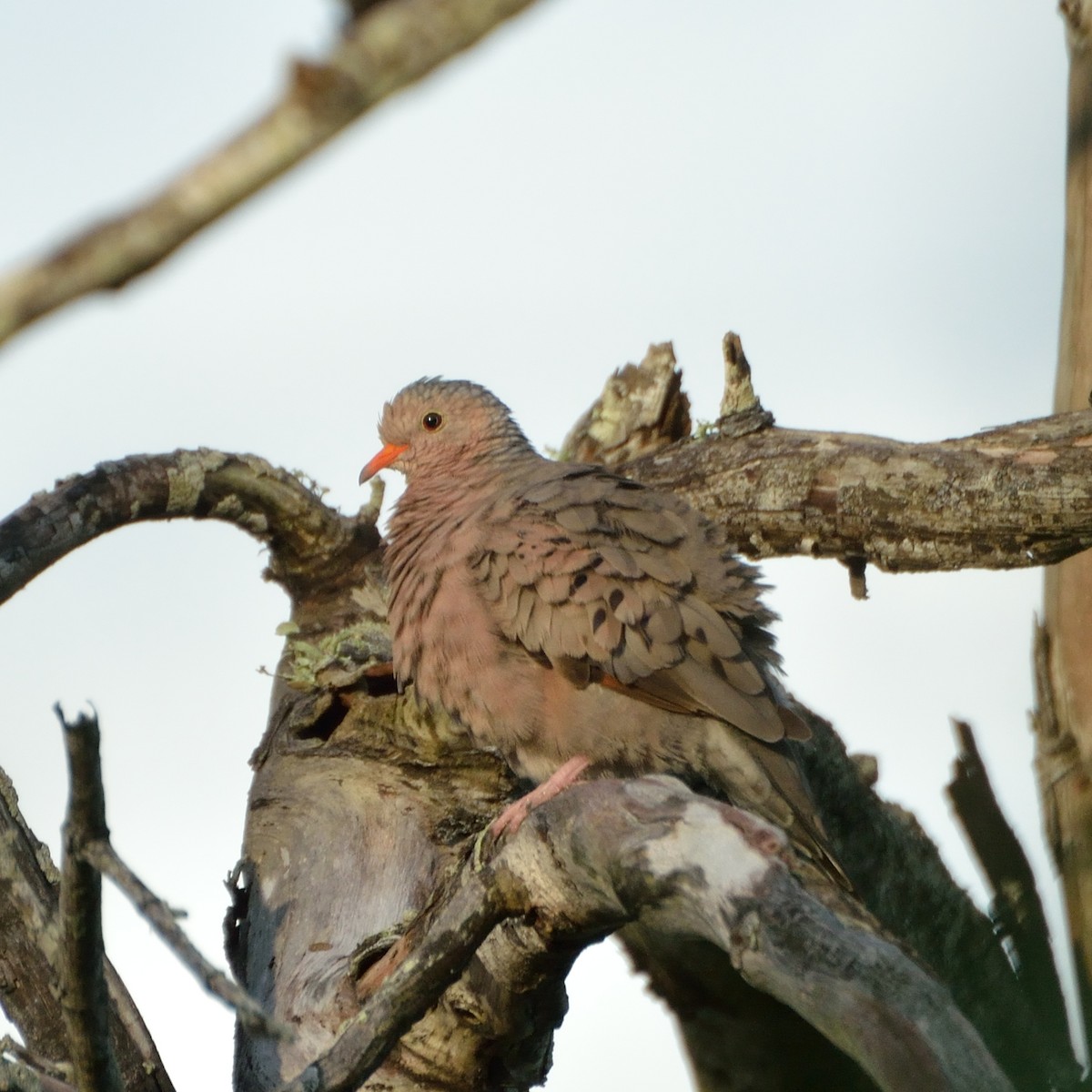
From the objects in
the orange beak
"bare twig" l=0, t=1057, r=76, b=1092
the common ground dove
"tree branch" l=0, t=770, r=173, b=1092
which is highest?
the orange beak

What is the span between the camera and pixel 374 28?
0.99 m

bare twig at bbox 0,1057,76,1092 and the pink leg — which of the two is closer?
bare twig at bbox 0,1057,76,1092

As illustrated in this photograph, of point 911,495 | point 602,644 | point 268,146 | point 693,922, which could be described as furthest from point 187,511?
point 268,146

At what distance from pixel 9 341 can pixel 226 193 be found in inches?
8.1

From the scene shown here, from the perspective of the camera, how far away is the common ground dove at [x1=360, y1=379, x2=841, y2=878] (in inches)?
175

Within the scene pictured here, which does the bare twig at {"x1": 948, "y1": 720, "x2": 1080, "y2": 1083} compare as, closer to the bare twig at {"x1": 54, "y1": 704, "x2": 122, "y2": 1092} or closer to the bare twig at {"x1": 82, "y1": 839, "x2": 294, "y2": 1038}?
the bare twig at {"x1": 82, "y1": 839, "x2": 294, "y2": 1038}

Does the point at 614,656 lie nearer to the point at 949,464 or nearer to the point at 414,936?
the point at 414,936

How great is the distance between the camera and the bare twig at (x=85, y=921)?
1.85m

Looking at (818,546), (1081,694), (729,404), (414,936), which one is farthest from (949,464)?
(414,936)

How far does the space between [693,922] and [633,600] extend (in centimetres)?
180

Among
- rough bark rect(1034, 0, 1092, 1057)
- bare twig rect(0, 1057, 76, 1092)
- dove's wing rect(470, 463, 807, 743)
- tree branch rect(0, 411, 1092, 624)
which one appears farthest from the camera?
rough bark rect(1034, 0, 1092, 1057)

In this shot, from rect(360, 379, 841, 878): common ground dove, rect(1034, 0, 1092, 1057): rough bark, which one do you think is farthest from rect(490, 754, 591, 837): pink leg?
rect(1034, 0, 1092, 1057): rough bark

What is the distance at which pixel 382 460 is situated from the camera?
6172mm

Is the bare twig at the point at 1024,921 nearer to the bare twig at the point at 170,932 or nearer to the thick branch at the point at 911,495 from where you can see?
the bare twig at the point at 170,932
